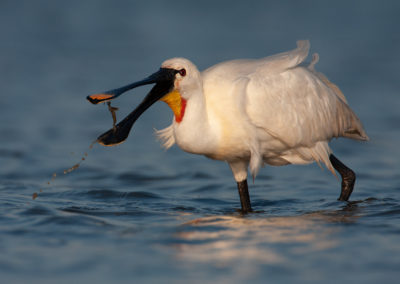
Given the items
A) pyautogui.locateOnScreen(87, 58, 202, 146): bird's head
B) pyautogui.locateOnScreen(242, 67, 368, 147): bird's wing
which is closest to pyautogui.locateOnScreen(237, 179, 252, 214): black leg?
pyautogui.locateOnScreen(242, 67, 368, 147): bird's wing

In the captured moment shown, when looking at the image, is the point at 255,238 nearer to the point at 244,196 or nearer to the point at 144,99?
the point at 144,99

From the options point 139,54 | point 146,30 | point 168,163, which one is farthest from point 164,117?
point 146,30

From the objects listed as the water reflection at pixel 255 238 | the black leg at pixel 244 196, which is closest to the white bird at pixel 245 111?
the black leg at pixel 244 196

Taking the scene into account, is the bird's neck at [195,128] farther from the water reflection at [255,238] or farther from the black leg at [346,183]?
the black leg at [346,183]

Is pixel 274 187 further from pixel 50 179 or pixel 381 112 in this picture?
pixel 381 112

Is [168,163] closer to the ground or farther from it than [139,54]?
closer to the ground

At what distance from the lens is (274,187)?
416 inches

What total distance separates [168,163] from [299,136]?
3.85 m

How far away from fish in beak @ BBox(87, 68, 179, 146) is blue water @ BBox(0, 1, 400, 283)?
2.70ft

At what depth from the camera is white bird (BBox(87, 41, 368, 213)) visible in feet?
25.7

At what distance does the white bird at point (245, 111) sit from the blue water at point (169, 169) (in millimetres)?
687

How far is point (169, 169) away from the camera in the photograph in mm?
11602

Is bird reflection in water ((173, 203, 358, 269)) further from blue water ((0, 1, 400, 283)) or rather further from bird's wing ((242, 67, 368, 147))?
bird's wing ((242, 67, 368, 147))

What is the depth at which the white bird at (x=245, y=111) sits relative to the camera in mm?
7828
